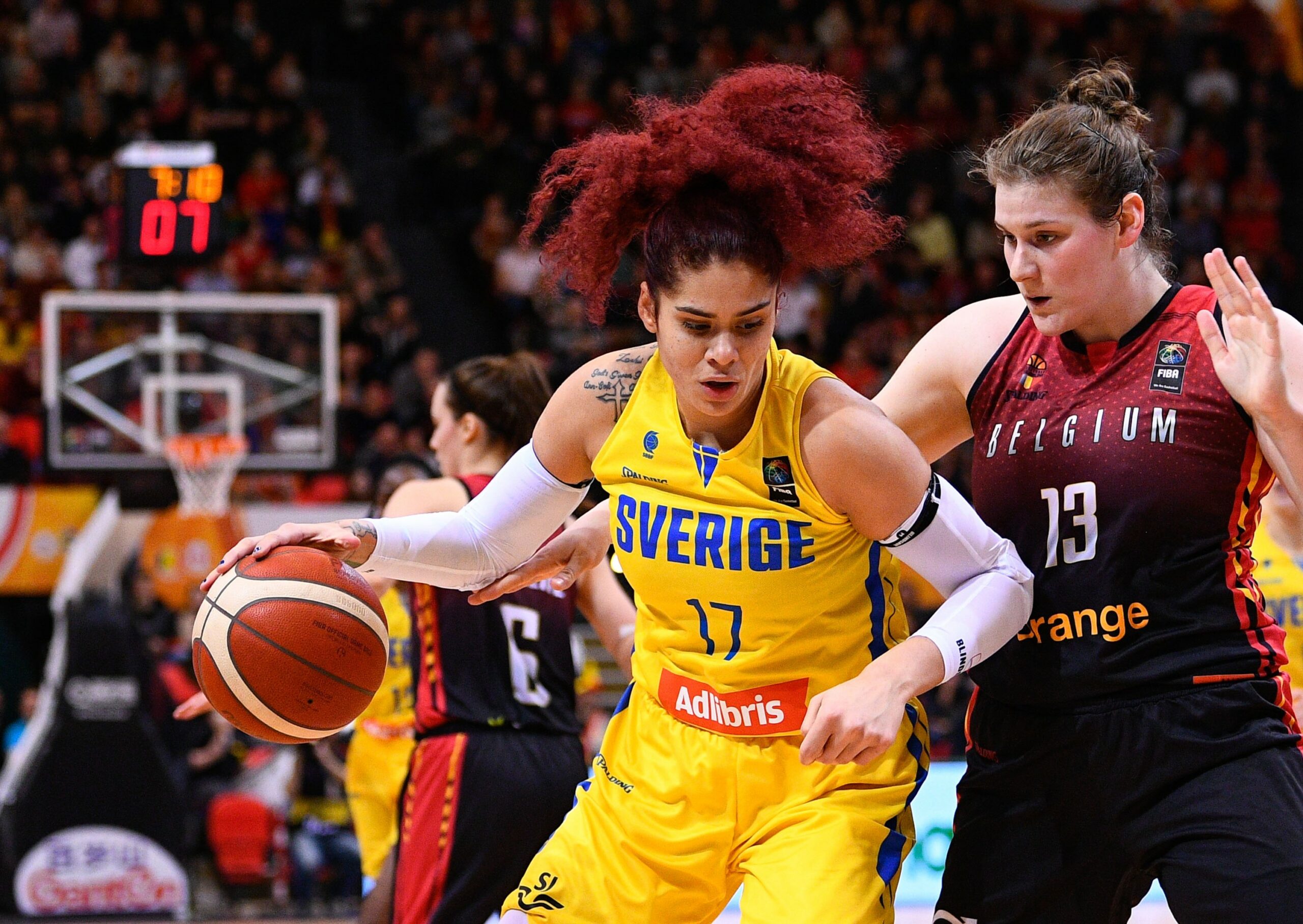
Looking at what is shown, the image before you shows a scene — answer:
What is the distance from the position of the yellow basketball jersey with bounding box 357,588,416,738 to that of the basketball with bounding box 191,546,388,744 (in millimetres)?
2461

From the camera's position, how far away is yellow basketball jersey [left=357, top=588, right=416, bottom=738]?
556cm

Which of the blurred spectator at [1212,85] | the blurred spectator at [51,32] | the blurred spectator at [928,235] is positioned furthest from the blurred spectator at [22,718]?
the blurred spectator at [1212,85]

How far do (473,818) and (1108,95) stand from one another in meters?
2.50

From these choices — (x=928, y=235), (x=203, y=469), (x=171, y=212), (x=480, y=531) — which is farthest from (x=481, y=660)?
(x=928, y=235)

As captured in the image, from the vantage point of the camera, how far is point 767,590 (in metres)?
2.92

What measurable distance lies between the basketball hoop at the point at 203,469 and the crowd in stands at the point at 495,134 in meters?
0.84

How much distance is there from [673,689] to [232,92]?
1209 cm

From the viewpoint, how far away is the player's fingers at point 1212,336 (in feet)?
9.49

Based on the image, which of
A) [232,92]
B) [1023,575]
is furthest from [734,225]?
[232,92]

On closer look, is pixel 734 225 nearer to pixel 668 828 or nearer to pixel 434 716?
pixel 668 828

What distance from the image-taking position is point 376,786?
218 inches

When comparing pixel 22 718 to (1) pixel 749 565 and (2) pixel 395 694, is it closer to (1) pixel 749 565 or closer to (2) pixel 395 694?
(2) pixel 395 694

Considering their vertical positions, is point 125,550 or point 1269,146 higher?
point 1269,146

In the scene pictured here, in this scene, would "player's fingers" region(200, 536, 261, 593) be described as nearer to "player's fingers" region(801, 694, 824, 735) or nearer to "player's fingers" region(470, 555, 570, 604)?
"player's fingers" region(470, 555, 570, 604)
